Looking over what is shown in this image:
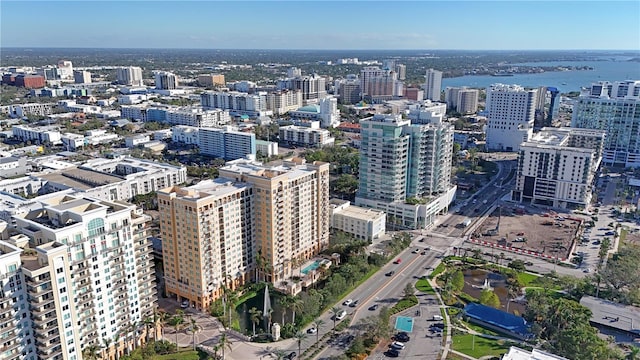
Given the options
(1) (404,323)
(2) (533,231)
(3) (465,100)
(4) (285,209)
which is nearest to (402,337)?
(1) (404,323)

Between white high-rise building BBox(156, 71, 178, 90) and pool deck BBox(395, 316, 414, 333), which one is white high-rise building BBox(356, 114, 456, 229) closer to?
pool deck BBox(395, 316, 414, 333)

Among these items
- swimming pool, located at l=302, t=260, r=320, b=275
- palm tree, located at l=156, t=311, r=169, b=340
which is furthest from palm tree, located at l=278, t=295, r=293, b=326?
palm tree, located at l=156, t=311, r=169, b=340

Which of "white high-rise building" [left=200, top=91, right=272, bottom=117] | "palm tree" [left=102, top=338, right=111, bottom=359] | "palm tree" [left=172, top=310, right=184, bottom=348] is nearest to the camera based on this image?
"palm tree" [left=102, top=338, right=111, bottom=359]

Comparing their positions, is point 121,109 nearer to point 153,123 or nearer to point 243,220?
point 153,123

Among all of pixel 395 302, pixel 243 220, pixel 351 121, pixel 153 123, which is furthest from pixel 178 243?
pixel 351 121


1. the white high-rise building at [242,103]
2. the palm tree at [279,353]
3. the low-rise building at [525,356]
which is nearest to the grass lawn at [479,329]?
the low-rise building at [525,356]

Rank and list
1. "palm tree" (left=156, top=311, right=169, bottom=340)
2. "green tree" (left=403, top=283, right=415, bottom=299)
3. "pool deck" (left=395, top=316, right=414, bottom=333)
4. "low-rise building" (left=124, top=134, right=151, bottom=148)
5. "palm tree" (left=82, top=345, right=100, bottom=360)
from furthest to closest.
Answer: "low-rise building" (left=124, top=134, right=151, bottom=148) → "green tree" (left=403, top=283, right=415, bottom=299) → "pool deck" (left=395, top=316, right=414, bottom=333) → "palm tree" (left=156, top=311, right=169, bottom=340) → "palm tree" (left=82, top=345, right=100, bottom=360)
